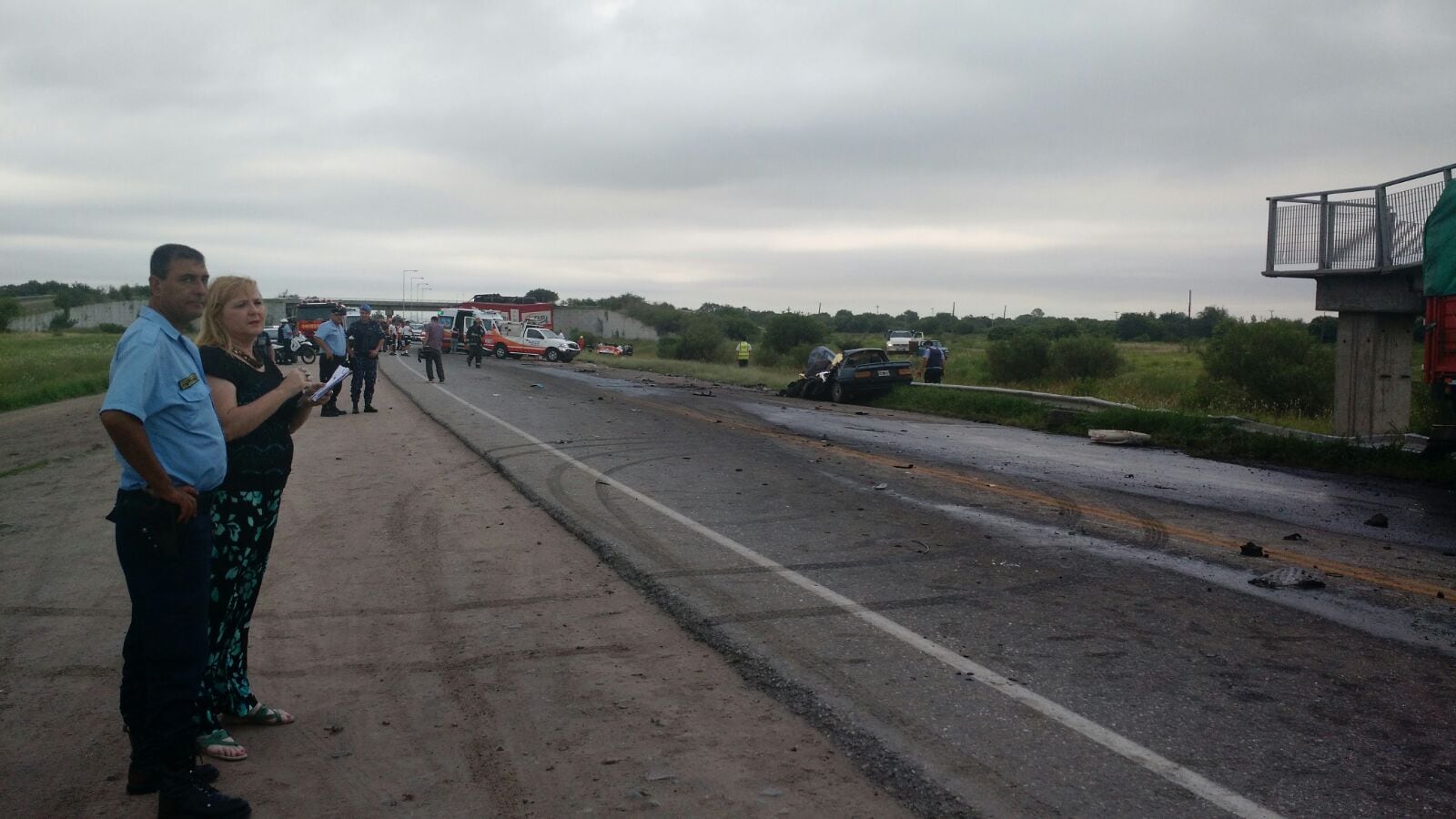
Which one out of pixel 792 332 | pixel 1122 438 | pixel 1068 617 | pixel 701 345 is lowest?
pixel 1068 617

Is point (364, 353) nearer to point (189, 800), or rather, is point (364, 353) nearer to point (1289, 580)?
point (1289, 580)

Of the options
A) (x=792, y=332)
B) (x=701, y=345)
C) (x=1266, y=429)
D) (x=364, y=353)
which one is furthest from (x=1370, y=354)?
(x=701, y=345)

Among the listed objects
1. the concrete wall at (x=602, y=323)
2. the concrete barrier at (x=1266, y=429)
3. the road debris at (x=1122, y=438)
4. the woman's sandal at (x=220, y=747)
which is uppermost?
the concrete wall at (x=602, y=323)

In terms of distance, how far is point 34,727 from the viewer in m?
4.75

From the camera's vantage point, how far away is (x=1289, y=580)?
7.37 meters

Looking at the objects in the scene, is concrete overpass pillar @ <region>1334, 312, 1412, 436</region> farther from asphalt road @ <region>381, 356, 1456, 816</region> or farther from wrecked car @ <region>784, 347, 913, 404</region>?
wrecked car @ <region>784, 347, 913, 404</region>

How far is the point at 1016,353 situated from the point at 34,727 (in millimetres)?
45270

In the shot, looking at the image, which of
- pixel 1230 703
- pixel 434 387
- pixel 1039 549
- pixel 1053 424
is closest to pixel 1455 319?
pixel 1053 424

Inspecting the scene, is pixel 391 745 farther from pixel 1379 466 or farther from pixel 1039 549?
pixel 1379 466

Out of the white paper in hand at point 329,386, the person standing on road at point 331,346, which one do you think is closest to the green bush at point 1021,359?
the person standing on road at point 331,346

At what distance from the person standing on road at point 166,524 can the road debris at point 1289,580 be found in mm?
6244

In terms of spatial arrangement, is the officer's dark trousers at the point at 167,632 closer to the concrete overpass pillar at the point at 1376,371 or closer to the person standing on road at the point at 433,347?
the concrete overpass pillar at the point at 1376,371

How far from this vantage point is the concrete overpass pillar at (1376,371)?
18094mm

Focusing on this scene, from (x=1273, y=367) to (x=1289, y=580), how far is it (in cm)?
2795
